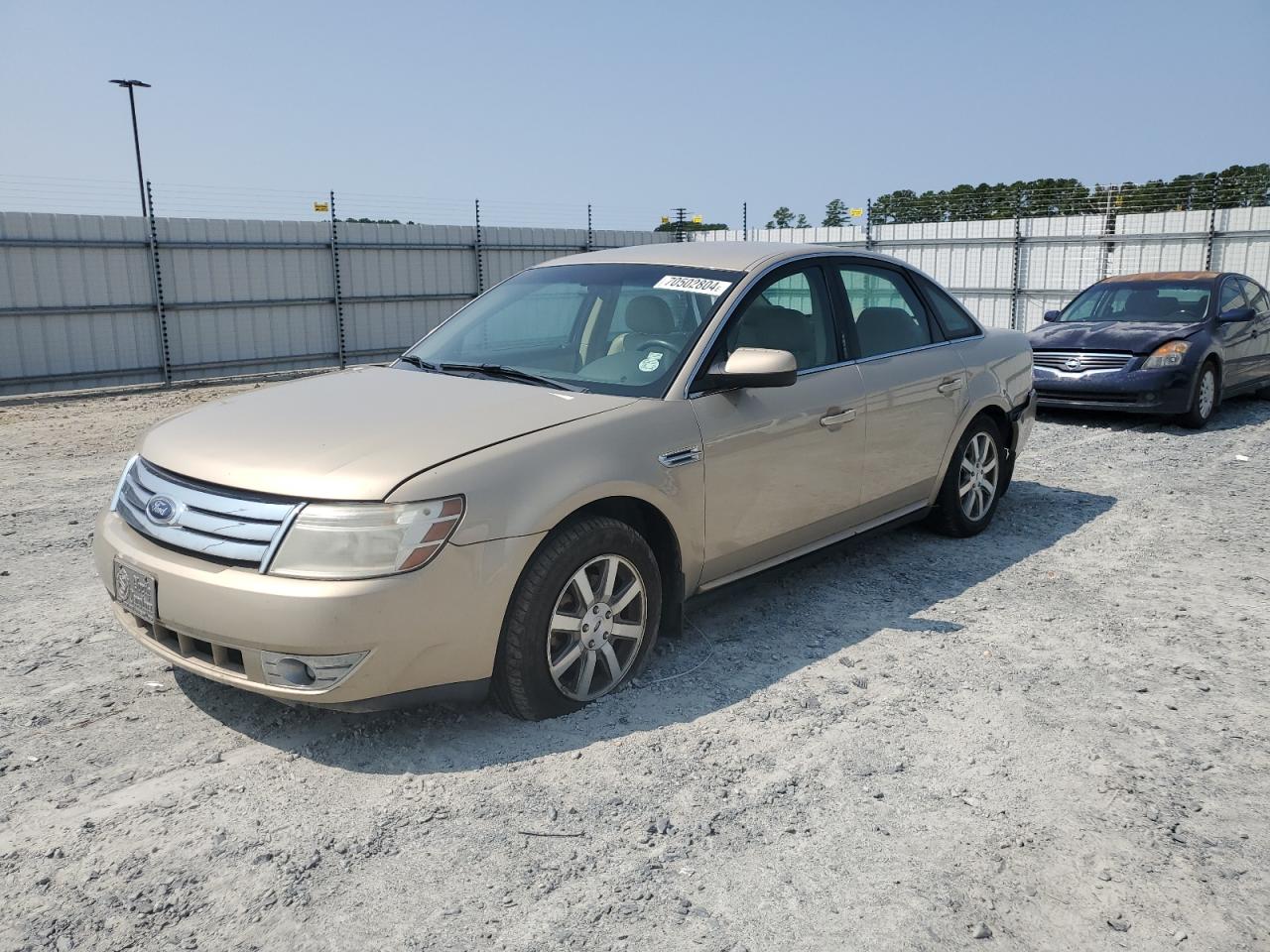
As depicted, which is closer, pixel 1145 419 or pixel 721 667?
pixel 721 667

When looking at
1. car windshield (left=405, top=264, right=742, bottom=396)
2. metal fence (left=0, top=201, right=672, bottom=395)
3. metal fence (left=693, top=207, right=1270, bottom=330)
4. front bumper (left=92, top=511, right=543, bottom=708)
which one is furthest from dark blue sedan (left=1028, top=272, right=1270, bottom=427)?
metal fence (left=0, top=201, right=672, bottom=395)

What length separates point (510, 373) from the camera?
4227mm

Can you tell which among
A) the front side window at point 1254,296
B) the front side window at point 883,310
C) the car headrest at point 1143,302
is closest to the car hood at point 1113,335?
the car headrest at point 1143,302

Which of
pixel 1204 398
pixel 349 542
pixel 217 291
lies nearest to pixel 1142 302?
pixel 1204 398

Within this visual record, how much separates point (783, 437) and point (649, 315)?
30.4 inches

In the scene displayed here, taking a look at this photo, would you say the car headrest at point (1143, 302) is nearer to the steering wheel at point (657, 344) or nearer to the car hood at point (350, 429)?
the steering wheel at point (657, 344)

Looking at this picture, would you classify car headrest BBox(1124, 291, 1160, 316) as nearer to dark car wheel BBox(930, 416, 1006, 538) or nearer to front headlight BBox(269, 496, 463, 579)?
dark car wheel BBox(930, 416, 1006, 538)

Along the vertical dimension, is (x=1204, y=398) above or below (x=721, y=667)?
above

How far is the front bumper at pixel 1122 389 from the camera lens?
952 cm

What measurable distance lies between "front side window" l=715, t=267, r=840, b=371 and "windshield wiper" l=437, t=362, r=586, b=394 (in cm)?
67

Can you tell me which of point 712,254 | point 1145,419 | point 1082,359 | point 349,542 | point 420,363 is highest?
point 712,254

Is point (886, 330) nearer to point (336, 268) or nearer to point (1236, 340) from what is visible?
point (1236, 340)

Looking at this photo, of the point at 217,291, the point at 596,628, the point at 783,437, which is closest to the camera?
the point at 596,628

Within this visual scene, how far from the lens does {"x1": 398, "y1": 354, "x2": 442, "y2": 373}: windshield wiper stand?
14.7 ft
